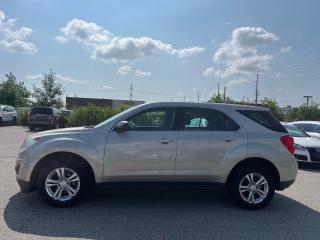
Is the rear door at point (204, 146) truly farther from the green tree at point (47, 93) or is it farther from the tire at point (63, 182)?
the green tree at point (47, 93)

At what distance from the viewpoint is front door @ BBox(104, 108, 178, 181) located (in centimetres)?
654

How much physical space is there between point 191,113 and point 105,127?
1481 millimetres

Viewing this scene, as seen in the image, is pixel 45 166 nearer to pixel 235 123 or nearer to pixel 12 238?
pixel 12 238

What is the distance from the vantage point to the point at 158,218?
20.1ft

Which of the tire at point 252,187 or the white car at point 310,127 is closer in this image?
the tire at point 252,187

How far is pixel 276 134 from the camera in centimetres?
701

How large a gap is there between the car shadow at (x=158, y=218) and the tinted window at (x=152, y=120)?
1317 millimetres

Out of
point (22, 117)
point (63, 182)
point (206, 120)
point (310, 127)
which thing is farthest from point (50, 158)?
point (22, 117)

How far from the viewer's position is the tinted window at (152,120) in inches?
266

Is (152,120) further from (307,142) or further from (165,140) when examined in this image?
(307,142)

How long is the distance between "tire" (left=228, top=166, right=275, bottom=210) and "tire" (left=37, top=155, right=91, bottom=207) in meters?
2.47

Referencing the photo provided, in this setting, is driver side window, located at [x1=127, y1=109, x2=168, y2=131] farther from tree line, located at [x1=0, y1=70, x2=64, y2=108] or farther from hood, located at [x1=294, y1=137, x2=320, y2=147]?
tree line, located at [x1=0, y1=70, x2=64, y2=108]

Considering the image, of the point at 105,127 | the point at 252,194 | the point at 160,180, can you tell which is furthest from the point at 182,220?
the point at 105,127

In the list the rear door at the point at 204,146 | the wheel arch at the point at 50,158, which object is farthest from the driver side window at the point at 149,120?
the wheel arch at the point at 50,158
